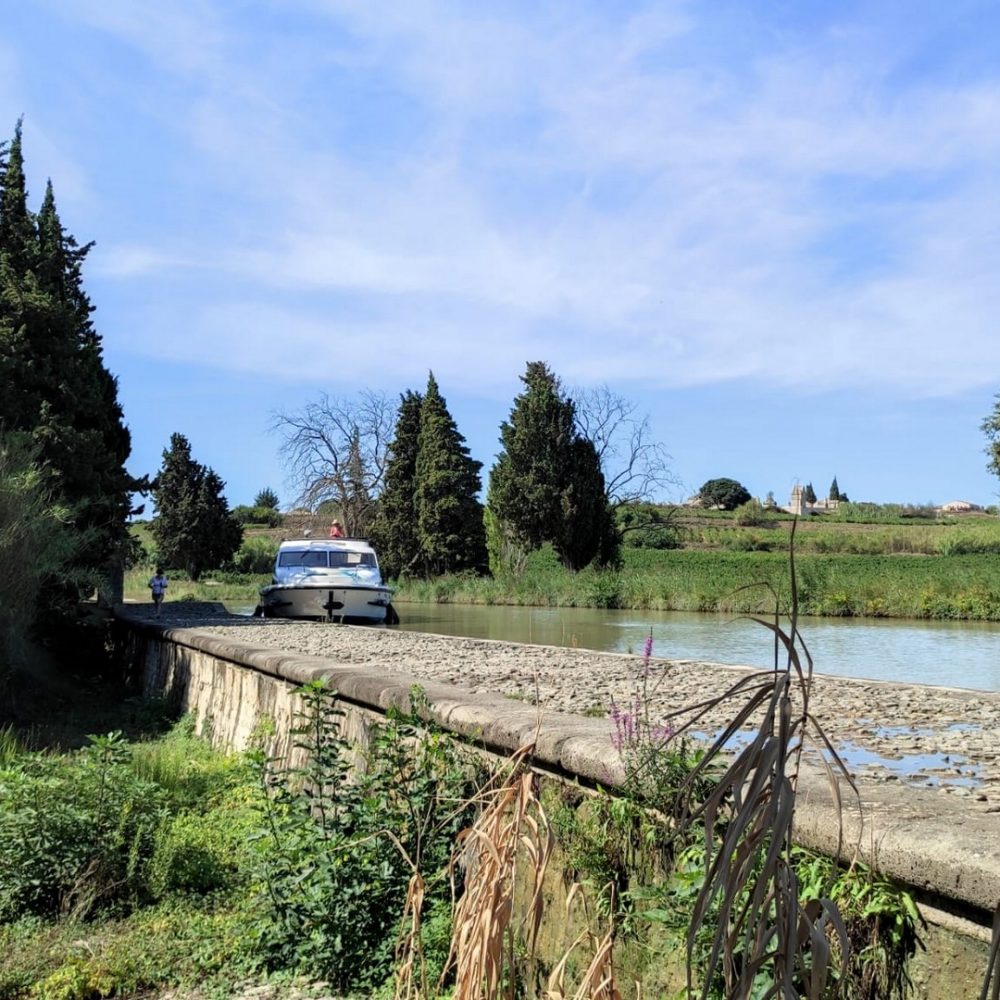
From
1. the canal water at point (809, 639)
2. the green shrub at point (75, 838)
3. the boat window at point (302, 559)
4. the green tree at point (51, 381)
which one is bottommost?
the green shrub at point (75, 838)

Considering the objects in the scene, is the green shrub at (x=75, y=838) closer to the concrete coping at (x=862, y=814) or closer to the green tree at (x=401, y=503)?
the concrete coping at (x=862, y=814)

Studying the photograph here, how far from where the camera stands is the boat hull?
18141 millimetres

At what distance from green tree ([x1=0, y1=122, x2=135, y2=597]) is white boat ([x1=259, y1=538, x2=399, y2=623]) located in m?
3.12

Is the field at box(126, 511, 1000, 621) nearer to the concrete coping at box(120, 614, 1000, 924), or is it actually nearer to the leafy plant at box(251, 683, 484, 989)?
the concrete coping at box(120, 614, 1000, 924)

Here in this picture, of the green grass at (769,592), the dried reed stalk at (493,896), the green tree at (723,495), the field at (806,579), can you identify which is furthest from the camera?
the green tree at (723,495)

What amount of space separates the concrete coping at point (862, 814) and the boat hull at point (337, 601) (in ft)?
42.8

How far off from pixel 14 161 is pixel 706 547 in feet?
120

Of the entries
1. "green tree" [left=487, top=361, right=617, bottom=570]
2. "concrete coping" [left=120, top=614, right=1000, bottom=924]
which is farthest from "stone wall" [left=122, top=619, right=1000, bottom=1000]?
"green tree" [left=487, top=361, right=617, bottom=570]

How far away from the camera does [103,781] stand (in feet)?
18.7

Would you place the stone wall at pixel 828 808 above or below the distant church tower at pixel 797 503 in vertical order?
below

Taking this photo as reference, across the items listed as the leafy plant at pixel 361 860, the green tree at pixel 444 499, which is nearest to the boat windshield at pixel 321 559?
the leafy plant at pixel 361 860

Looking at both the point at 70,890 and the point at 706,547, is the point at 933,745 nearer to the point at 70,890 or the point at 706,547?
the point at 70,890

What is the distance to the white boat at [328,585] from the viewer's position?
59.6 feet

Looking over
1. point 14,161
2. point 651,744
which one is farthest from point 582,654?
point 14,161
